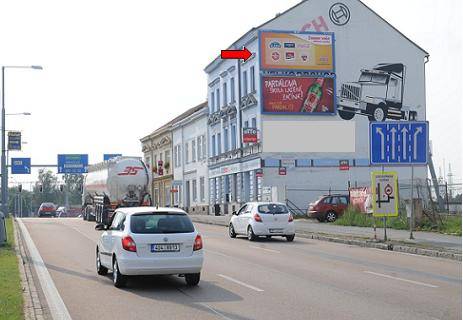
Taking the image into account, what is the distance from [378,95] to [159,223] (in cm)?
4237

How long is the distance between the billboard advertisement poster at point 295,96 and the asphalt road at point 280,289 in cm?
3082

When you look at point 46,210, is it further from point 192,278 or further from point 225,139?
point 192,278

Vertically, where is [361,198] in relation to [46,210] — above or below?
above

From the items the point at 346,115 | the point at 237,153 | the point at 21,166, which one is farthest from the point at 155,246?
the point at 21,166

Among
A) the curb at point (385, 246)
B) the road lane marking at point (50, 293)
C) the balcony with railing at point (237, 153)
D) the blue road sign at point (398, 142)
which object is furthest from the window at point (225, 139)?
the road lane marking at point (50, 293)

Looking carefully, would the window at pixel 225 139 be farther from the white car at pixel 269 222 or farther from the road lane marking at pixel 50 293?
the road lane marking at pixel 50 293

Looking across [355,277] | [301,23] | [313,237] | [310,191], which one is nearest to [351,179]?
[310,191]

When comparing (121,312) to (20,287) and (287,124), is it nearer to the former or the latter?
(20,287)

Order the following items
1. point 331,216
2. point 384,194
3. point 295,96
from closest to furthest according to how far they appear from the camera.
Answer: point 384,194 < point 331,216 < point 295,96

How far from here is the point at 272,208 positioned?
27.8 metres

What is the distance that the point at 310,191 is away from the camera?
5053 cm

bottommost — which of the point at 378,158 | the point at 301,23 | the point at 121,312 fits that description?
the point at 121,312

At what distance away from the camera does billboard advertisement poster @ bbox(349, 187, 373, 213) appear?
37716 mm

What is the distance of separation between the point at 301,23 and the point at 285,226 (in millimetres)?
28421
